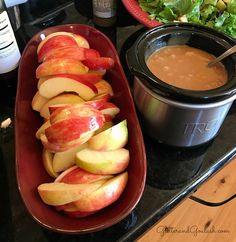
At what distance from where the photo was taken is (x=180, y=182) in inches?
23.2

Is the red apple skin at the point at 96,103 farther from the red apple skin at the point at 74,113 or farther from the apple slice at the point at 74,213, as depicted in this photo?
the apple slice at the point at 74,213

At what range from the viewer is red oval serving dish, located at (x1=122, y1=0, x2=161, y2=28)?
2.59ft

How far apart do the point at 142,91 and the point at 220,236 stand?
71 centimetres

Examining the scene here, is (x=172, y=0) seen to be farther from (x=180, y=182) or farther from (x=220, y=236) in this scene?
(x=220, y=236)

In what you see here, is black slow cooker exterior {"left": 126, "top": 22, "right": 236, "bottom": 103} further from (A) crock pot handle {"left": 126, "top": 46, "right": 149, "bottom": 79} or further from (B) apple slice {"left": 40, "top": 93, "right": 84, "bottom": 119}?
(B) apple slice {"left": 40, "top": 93, "right": 84, "bottom": 119}

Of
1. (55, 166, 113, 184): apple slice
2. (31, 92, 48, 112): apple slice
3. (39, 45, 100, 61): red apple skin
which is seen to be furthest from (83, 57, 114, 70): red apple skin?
(55, 166, 113, 184): apple slice

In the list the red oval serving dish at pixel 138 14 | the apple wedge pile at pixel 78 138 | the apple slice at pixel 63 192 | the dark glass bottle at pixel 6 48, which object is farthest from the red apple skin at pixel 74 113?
the red oval serving dish at pixel 138 14

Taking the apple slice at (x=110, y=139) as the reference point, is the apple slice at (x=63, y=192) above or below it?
below

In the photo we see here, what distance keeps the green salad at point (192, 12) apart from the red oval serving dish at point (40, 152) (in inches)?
9.1

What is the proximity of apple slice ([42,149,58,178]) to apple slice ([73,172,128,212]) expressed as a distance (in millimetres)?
79

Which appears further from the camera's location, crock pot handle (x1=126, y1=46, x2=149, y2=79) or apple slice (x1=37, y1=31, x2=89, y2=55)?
apple slice (x1=37, y1=31, x2=89, y2=55)

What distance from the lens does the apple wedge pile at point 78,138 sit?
48 cm

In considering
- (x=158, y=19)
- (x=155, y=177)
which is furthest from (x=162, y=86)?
(x=158, y=19)

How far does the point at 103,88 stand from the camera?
627 millimetres
